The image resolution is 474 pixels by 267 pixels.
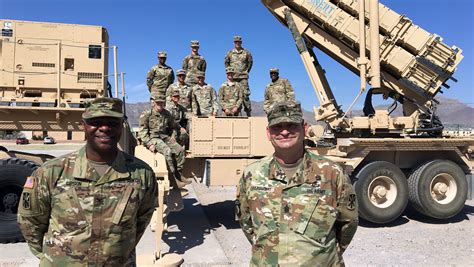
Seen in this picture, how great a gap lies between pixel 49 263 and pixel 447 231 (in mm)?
6325

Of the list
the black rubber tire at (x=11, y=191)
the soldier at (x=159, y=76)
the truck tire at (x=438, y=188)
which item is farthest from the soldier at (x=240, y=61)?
the black rubber tire at (x=11, y=191)

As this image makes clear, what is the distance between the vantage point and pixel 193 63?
8.19 m

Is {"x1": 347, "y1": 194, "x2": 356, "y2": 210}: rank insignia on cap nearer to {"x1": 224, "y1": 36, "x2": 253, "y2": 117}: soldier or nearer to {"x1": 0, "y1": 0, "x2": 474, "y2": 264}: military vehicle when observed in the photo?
{"x1": 0, "y1": 0, "x2": 474, "y2": 264}: military vehicle

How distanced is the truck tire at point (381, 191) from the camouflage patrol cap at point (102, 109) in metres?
5.27

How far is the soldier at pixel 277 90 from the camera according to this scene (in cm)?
762

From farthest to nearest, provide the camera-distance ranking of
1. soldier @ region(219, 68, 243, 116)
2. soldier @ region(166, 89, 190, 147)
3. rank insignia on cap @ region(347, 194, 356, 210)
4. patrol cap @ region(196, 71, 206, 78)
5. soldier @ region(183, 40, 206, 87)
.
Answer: soldier @ region(183, 40, 206, 87), patrol cap @ region(196, 71, 206, 78), soldier @ region(219, 68, 243, 116), soldier @ region(166, 89, 190, 147), rank insignia on cap @ region(347, 194, 356, 210)

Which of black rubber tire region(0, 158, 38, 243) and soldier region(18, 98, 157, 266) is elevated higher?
soldier region(18, 98, 157, 266)

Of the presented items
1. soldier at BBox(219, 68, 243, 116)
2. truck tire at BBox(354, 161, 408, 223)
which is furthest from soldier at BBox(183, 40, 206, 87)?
truck tire at BBox(354, 161, 408, 223)

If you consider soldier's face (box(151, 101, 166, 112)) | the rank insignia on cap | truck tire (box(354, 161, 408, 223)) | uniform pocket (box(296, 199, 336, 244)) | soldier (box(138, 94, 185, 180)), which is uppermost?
soldier's face (box(151, 101, 166, 112))

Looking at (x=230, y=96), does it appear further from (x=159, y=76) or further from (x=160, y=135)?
(x=160, y=135)

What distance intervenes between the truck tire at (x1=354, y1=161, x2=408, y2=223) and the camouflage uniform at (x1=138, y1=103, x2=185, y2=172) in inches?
121

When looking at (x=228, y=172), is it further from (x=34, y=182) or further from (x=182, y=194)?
(x=34, y=182)

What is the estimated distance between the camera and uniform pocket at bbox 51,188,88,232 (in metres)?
2.10

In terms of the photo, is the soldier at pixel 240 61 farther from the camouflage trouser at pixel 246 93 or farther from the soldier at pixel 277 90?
the soldier at pixel 277 90
